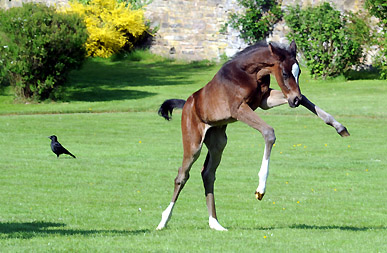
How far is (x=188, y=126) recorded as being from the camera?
29.6 feet

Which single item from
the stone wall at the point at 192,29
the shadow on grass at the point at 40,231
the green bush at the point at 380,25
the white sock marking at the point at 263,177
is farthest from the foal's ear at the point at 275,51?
the stone wall at the point at 192,29

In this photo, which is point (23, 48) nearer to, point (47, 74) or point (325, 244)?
point (47, 74)

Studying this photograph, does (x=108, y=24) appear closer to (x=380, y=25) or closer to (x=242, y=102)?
(x=380, y=25)

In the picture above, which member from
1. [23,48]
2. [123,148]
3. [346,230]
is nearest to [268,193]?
[346,230]

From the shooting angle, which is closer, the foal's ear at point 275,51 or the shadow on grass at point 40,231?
the foal's ear at point 275,51

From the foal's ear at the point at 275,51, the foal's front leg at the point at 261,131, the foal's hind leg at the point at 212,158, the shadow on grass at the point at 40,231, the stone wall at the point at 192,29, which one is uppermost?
the foal's ear at the point at 275,51

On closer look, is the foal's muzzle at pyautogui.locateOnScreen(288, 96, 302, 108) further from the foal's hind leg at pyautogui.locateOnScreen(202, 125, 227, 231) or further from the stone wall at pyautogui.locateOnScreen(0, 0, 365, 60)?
the stone wall at pyautogui.locateOnScreen(0, 0, 365, 60)

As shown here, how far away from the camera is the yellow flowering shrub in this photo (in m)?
42.1

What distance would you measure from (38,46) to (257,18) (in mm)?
15979

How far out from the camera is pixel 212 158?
916 centimetres

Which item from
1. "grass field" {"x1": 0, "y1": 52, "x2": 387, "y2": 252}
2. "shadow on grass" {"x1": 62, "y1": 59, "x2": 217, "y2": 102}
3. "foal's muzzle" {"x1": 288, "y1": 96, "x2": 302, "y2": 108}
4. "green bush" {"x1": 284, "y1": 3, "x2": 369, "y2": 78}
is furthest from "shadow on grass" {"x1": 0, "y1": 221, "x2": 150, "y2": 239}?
"green bush" {"x1": 284, "y1": 3, "x2": 369, "y2": 78}

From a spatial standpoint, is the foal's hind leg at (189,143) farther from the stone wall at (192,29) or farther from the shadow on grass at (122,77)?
the stone wall at (192,29)

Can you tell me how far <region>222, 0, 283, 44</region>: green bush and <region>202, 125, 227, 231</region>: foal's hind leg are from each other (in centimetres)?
3138

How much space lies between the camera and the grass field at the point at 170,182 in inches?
330
